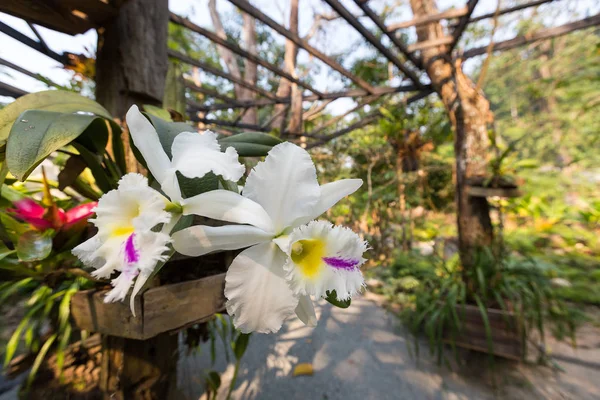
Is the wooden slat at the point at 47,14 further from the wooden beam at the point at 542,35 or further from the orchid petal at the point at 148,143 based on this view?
the wooden beam at the point at 542,35

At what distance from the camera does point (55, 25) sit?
93cm

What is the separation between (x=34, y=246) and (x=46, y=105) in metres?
0.30

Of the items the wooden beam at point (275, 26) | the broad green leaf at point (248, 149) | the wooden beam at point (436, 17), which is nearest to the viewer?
the broad green leaf at point (248, 149)

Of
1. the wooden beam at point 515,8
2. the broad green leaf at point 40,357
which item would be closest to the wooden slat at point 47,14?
the broad green leaf at point 40,357

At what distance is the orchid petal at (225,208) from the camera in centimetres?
34

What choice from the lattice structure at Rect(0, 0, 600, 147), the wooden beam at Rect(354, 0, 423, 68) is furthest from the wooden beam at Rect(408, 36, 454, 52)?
the wooden beam at Rect(354, 0, 423, 68)

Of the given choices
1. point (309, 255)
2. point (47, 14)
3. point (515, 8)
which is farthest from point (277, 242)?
point (515, 8)

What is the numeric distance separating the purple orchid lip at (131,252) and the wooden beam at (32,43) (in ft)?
3.31

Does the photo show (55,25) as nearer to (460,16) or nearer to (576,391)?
(460,16)

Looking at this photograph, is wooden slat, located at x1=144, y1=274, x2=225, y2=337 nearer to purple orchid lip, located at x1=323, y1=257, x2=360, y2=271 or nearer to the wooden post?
the wooden post

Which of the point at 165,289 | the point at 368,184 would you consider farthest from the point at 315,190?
the point at 368,184

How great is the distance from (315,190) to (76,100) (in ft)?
1.79

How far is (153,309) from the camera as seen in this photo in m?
0.62

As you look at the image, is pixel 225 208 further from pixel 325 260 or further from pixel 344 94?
pixel 344 94
